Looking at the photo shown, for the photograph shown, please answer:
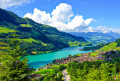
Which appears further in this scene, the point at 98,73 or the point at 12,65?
the point at 98,73

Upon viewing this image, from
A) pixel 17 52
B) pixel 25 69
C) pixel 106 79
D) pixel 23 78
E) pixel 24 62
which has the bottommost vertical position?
pixel 106 79

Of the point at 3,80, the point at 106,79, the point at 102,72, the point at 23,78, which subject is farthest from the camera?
the point at 102,72

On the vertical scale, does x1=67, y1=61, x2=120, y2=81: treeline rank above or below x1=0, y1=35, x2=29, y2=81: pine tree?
below

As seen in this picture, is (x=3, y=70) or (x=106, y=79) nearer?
(x=3, y=70)

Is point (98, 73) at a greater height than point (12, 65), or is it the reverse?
point (12, 65)

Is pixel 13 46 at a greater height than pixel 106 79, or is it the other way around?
pixel 13 46

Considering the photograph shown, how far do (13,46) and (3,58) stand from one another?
6.18 feet

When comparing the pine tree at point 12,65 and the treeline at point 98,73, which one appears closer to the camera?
the pine tree at point 12,65

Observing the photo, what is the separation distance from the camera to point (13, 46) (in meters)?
13.7

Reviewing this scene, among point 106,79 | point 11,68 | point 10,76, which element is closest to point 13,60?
point 11,68

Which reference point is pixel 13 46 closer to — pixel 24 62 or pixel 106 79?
pixel 24 62

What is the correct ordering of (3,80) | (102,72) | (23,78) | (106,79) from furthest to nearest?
(102,72), (106,79), (23,78), (3,80)

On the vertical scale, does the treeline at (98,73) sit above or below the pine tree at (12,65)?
below

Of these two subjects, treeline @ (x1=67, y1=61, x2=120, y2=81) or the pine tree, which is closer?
the pine tree
